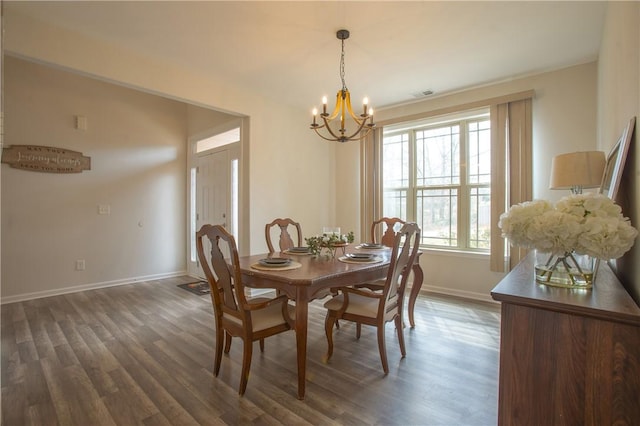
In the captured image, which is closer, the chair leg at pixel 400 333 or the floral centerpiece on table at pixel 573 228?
the floral centerpiece on table at pixel 573 228

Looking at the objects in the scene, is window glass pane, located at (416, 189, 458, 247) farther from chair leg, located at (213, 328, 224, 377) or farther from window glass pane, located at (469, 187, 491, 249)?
chair leg, located at (213, 328, 224, 377)

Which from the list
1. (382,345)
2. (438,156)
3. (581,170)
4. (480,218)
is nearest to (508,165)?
(480,218)

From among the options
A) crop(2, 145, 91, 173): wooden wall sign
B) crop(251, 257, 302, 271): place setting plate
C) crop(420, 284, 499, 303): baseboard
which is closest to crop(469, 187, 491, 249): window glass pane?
crop(420, 284, 499, 303): baseboard

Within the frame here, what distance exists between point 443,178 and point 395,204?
0.80 m

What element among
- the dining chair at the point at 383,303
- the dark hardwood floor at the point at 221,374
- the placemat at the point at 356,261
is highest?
the placemat at the point at 356,261

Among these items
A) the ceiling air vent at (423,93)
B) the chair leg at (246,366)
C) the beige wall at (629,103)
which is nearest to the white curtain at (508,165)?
the ceiling air vent at (423,93)

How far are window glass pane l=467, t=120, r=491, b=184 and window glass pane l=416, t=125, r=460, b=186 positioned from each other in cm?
16

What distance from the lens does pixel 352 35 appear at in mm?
2791

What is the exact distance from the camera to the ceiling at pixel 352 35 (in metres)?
2.43

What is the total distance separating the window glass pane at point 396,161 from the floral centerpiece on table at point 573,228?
3574 mm

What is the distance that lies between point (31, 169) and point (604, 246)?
5532 mm

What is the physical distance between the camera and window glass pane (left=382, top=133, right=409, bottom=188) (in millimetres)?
4723

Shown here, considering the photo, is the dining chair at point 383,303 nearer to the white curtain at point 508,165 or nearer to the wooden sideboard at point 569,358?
the wooden sideboard at point 569,358

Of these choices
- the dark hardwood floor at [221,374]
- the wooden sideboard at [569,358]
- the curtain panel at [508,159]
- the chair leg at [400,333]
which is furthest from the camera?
the curtain panel at [508,159]
